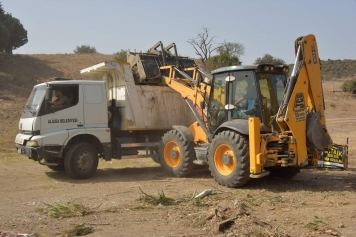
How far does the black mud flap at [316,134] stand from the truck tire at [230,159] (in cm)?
134

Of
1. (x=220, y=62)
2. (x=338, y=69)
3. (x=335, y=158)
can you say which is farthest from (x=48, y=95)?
(x=338, y=69)

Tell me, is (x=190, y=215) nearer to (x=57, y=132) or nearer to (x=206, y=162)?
(x=206, y=162)

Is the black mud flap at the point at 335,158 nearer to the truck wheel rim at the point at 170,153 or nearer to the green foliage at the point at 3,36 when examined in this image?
the truck wheel rim at the point at 170,153

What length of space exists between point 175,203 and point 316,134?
342cm

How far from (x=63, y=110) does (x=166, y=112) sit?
3085mm

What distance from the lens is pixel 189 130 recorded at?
36.7 feet

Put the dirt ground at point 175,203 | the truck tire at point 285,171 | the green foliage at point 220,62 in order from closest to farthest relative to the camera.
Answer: the dirt ground at point 175,203
the truck tire at point 285,171
the green foliage at point 220,62

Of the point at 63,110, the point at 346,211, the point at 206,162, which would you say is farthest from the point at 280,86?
the point at 63,110

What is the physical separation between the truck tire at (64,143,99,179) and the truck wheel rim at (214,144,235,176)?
3.34 m

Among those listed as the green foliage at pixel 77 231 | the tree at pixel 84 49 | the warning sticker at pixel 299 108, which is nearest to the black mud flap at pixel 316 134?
the warning sticker at pixel 299 108

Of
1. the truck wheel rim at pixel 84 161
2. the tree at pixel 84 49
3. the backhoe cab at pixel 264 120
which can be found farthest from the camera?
the tree at pixel 84 49

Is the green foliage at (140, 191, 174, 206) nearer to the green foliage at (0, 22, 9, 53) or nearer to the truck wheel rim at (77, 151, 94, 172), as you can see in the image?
the truck wheel rim at (77, 151, 94, 172)

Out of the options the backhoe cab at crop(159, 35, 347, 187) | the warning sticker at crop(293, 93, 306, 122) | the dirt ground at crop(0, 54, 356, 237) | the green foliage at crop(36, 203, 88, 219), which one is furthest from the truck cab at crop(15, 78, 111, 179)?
the warning sticker at crop(293, 93, 306, 122)

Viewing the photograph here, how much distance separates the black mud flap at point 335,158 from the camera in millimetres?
10516
